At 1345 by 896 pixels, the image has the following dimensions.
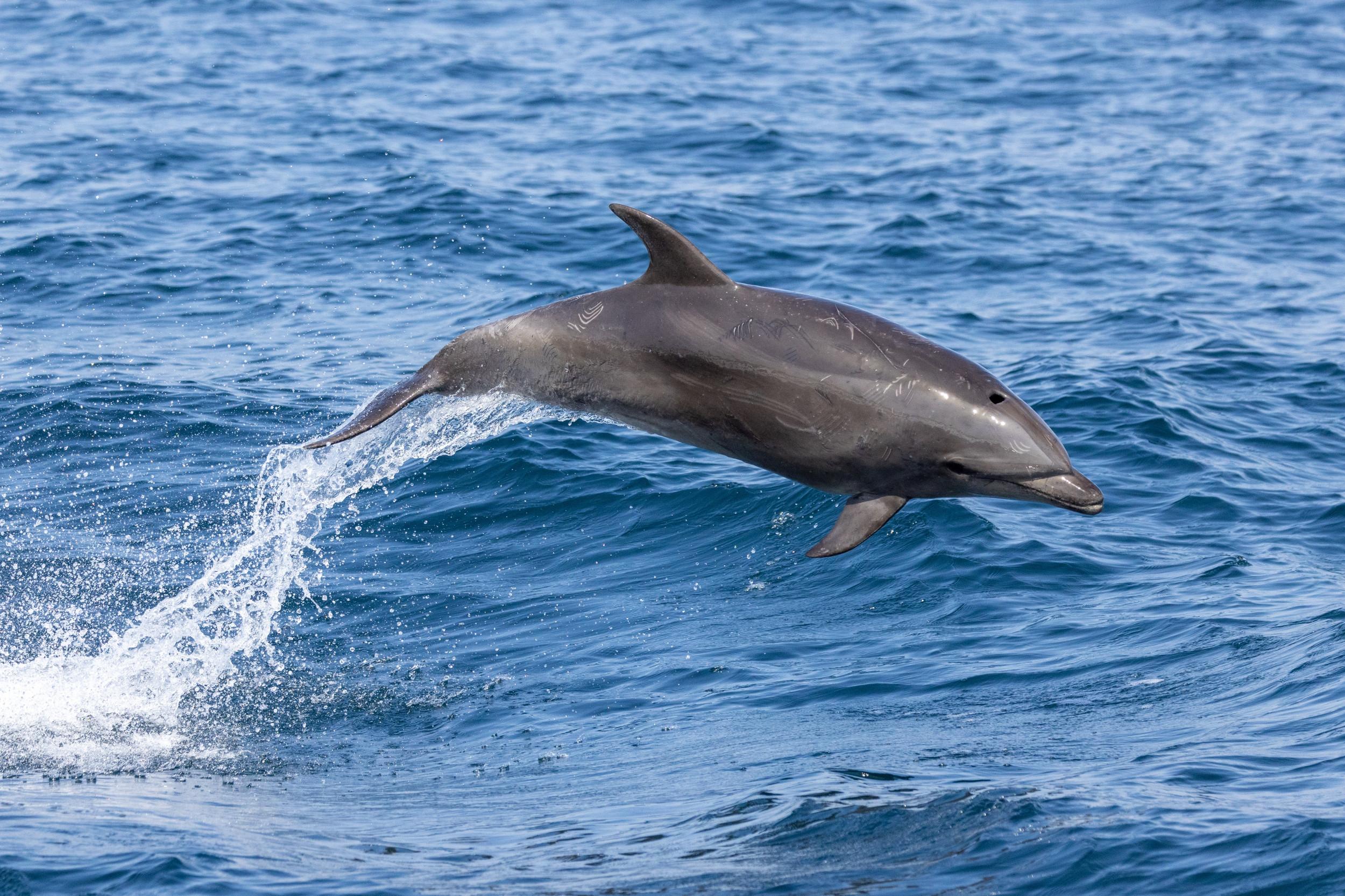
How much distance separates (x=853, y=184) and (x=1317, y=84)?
488 inches

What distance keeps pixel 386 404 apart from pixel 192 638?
4043 millimetres

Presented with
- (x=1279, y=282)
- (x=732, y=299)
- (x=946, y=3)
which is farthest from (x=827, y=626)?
(x=946, y=3)

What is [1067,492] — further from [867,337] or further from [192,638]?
[192,638]

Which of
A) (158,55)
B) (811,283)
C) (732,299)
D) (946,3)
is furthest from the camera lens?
(946,3)

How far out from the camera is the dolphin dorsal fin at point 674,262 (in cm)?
854

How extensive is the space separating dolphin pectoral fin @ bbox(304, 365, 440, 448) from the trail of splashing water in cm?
26

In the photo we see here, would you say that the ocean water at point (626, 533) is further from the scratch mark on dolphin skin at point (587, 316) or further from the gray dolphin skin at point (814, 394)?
the gray dolphin skin at point (814, 394)

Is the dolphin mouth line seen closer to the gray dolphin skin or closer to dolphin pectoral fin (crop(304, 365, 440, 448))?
the gray dolphin skin

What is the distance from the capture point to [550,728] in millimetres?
10898

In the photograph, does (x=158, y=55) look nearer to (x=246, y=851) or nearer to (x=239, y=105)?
(x=239, y=105)

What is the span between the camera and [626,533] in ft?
47.1

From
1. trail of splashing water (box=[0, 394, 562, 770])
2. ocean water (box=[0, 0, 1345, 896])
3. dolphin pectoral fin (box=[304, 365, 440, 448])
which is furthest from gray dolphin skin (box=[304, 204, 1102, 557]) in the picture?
ocean water (box=[0, 0, 1345, 896])

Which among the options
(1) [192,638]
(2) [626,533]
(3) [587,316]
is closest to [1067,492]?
(3) [587,316]

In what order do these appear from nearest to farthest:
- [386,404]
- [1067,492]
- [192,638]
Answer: [1067,492] → [386,404] → [192,638]
